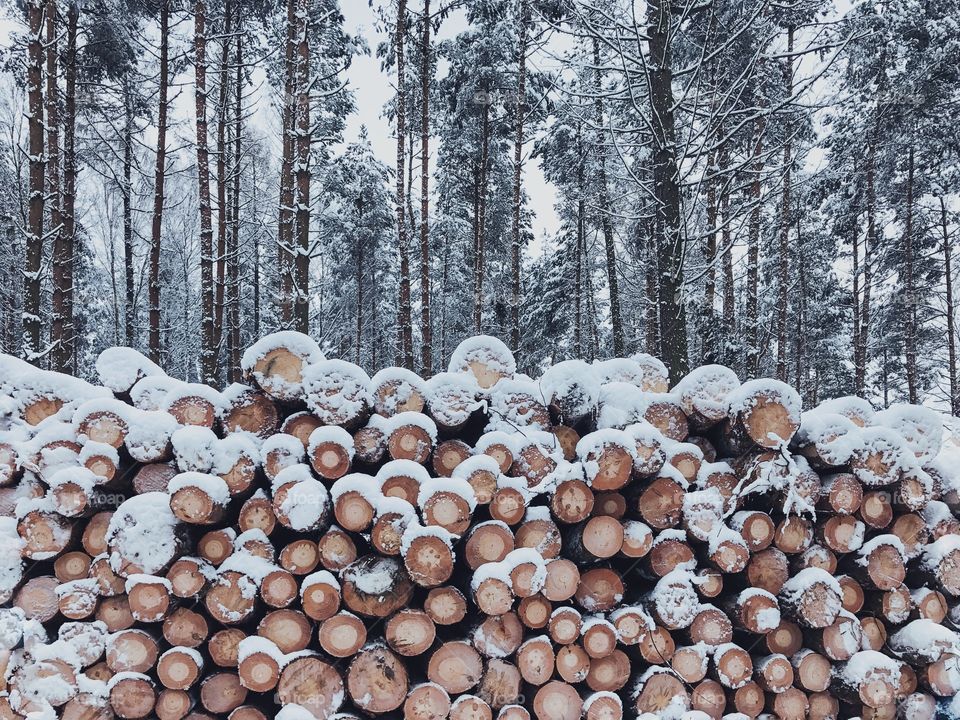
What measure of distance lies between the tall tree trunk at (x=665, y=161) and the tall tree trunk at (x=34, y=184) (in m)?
7.52

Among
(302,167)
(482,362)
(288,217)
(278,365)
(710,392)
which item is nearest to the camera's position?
(278,365)

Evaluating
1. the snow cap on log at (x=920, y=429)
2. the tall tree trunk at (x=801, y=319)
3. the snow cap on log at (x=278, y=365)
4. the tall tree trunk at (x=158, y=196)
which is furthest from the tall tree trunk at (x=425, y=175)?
the tall tree trunk at (x=801, y=319)

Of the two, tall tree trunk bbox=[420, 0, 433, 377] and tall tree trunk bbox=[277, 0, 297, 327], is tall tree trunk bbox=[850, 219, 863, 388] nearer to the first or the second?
tall tree trunk bbox=[420, 0, 433, 377]

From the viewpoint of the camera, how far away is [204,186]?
9.06m

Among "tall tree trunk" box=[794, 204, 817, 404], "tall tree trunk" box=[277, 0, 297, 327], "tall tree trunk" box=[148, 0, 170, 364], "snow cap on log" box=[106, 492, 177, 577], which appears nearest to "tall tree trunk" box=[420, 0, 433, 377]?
"tall tree trunk" box=[277, 0, 297, 327]

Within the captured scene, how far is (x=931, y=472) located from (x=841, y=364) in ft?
71.3

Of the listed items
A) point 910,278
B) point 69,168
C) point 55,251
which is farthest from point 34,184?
point 910,278

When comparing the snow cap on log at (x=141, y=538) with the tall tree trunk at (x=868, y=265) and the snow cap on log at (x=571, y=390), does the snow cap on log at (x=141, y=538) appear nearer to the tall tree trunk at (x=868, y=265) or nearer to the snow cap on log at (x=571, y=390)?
the snow cap on log at (x=571, y=390)

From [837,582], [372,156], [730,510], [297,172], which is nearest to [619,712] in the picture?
[730,510]

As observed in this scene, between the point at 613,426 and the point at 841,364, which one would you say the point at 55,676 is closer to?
the point at 613,426

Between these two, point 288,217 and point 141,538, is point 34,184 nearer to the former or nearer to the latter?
point 288,217

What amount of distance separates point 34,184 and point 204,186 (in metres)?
2.38

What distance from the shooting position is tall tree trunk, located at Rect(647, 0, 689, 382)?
5.45 metres

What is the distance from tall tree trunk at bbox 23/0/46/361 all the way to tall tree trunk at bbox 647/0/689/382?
752 centimetres
